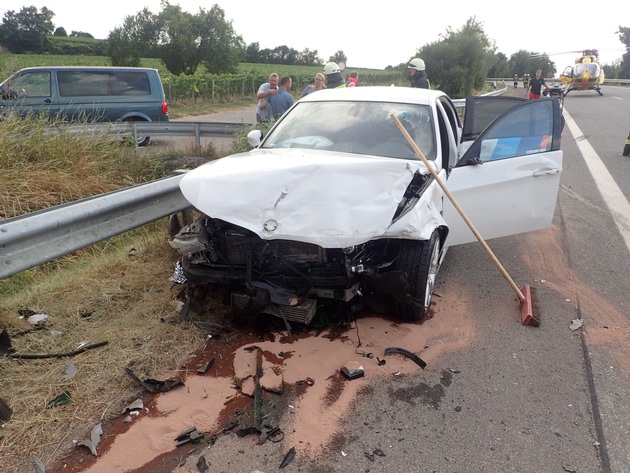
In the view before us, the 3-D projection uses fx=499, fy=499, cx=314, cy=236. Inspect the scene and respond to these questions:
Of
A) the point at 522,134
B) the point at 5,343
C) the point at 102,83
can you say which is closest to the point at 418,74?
A: the point at 522,134

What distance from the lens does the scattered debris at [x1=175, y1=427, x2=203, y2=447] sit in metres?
2.66

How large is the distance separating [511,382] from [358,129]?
2.57m

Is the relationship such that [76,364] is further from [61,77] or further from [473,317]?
[61,77]

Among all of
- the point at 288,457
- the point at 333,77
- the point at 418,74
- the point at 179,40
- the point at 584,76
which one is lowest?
the point at 288,457

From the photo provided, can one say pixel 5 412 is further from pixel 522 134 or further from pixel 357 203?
pixel 522 134

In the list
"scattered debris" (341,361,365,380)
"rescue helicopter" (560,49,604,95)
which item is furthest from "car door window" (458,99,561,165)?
"rescue helicopter" (560,49,604,95)

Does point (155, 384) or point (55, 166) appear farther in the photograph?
point (55, 166)

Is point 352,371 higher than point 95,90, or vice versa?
point 95,90

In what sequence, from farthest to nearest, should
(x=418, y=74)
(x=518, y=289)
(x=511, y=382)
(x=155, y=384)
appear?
(x=418, y=74) → (x=518, y=289) → (x=511, y=382) → (x=155, y=384)

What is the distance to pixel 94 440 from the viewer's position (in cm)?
265

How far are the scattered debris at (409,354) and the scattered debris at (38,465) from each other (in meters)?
2.20

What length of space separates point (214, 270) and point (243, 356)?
0.65 metres

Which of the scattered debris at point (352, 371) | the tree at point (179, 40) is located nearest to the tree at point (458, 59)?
the tree at point (179, 40)

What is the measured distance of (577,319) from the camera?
13.6 ft
